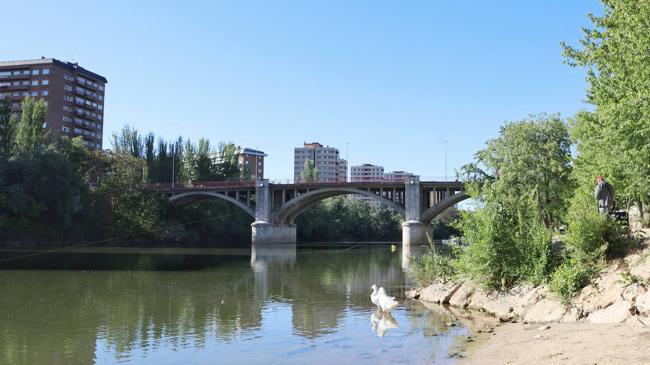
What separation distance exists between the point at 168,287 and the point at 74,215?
44.2 m

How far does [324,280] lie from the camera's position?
25.1m

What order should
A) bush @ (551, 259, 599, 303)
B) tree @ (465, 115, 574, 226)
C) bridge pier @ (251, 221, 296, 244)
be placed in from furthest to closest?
bridge pier @ (251, 221, 296, 244) < tree @ (465, 115, 574, 226) < bush @ (551, 259, 599, 303)

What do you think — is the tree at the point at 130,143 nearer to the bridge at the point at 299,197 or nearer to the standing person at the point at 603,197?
the bridge at the point at 299,197

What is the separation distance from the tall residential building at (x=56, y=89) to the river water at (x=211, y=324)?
76396 millimetres

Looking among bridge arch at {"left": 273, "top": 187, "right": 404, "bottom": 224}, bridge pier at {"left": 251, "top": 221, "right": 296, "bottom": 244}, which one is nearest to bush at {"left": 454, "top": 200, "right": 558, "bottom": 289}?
bridge arch at {"left": 273, "top": 187, "right": 404, "bottom": 224}

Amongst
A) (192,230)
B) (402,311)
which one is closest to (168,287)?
(402,311)

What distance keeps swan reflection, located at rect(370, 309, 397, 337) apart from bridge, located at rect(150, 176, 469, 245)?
48.0 m

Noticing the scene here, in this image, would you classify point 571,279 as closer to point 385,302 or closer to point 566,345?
point 566,345

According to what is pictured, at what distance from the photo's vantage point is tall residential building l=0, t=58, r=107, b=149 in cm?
9175

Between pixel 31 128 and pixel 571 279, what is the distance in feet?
205

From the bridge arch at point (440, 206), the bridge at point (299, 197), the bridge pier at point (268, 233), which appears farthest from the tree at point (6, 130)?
the bridge arch at point (440, 206)

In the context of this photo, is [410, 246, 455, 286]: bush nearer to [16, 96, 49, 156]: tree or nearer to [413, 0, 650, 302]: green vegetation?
[413, 0, 650, 302]: green vegetation

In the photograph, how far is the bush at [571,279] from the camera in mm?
12109

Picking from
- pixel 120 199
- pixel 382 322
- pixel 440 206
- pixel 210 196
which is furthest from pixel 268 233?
pixel 382 322
